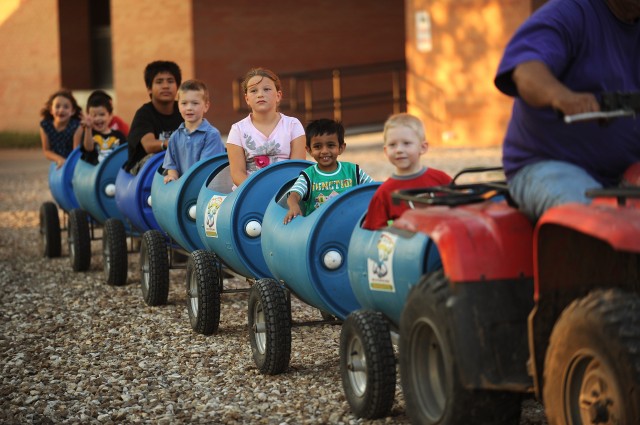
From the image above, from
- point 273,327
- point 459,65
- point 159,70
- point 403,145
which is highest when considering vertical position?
point 459,65

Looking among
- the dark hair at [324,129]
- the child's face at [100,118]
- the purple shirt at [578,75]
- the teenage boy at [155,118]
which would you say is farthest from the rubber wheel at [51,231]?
the purple shirt at [578,75]

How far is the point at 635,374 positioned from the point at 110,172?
24.1 feet

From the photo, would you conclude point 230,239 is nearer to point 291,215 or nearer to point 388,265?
point 291,215

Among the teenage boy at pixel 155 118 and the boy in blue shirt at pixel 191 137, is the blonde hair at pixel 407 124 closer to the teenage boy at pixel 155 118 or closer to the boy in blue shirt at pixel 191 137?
the boy in blue shirt at pixel 191 137

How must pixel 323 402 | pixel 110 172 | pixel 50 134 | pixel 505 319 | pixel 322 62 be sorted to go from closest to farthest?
pixel 505 319
pixel 323 402
pixel 110 172
pixel 50 134
pixel 322 62

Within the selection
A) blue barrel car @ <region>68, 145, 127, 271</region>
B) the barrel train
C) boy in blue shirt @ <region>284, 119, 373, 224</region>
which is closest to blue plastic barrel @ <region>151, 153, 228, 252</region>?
the barrel train

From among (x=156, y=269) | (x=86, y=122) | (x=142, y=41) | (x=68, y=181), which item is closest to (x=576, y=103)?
(x=156, y=269)

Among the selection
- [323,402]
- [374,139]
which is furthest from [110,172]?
[374,139]

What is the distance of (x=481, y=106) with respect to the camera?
22000mm

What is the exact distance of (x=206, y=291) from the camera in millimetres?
7141

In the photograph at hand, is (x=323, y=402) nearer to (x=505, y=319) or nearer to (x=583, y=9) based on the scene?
(x=505, y=319)

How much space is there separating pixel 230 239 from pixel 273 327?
116 cm

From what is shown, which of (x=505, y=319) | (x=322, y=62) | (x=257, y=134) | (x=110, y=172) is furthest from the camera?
(x=322, y=62)

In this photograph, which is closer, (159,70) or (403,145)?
(403,145)
